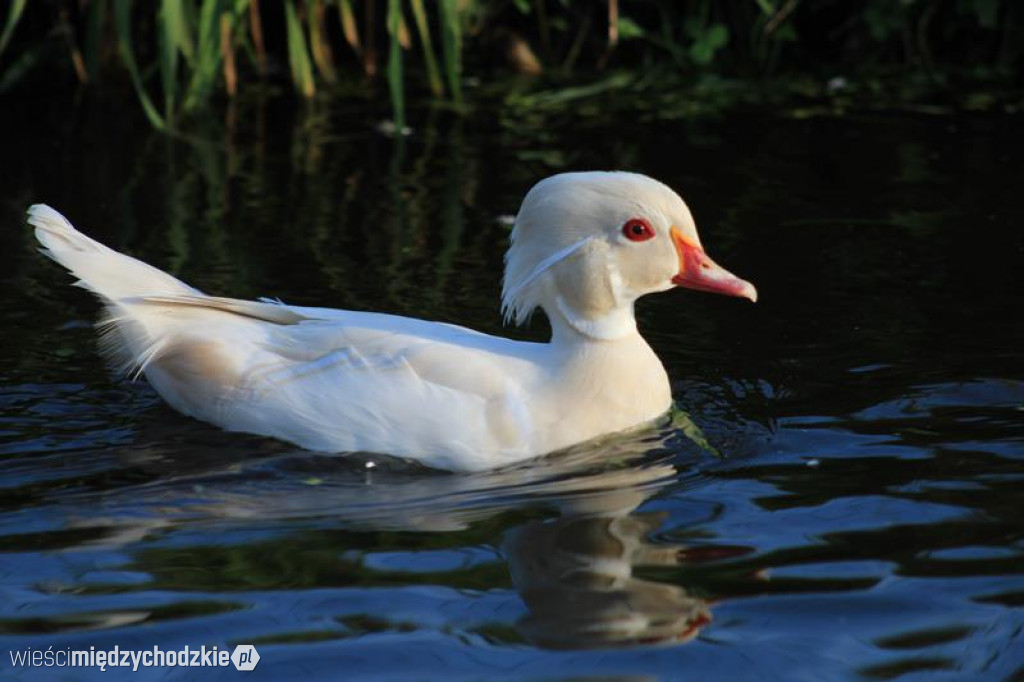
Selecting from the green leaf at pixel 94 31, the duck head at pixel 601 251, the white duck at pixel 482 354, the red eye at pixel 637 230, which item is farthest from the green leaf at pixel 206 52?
the red eye at pixel 637 230

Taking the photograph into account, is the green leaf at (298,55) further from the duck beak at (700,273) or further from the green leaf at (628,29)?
the duck beak at (700,273)

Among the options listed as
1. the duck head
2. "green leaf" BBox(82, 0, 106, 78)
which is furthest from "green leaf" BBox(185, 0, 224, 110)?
the duck head

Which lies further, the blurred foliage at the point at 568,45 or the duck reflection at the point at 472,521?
the blurred foliage at the point at 568,45

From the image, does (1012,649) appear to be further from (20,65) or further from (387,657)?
(20,65)

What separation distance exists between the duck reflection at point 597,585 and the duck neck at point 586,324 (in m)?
0.76

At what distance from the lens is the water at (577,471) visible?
360 centimetres

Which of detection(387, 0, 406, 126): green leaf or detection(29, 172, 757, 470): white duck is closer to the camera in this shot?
detection(29, 172, 757, 470): white duck

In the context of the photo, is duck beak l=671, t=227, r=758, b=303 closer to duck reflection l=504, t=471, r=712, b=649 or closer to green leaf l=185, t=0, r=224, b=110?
duck reflection l=504, t=471, r=712, b=649

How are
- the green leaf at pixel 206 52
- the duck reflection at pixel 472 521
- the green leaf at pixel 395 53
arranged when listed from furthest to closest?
the green leaf at pixel 206 52 → the green leaf at pixel 395 53 → the duck reflection at pixel 472 521

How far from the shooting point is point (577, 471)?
468cm

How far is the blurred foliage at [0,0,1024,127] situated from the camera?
9.42 metres

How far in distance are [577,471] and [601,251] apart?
26.0 inches

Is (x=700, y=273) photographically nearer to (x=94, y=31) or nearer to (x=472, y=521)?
(x=472, y=521)

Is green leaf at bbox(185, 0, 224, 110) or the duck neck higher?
green leaf at bbox(185, 0, 224, 110)
